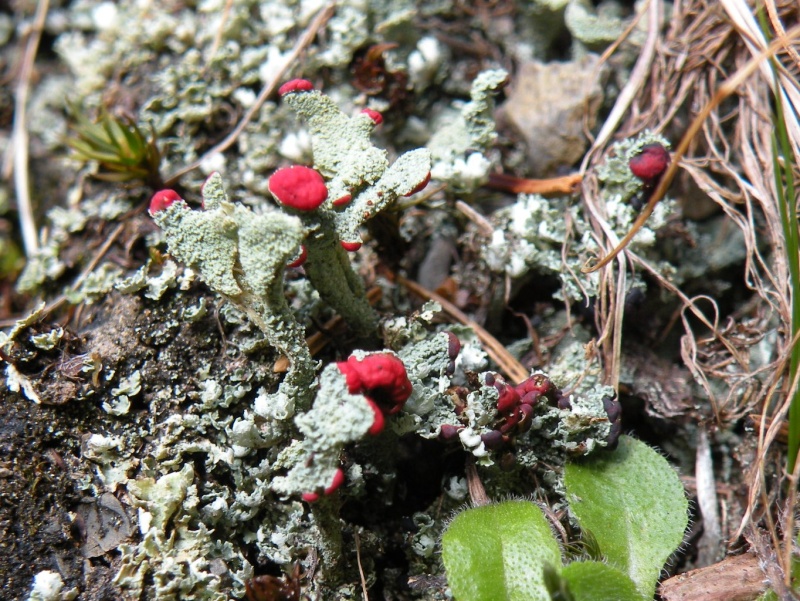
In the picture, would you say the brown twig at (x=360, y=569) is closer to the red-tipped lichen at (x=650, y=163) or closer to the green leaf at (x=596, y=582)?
the green leaf at (x=596, y=582)

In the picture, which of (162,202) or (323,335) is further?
(323,335)

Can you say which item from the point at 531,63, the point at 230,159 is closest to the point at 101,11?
the point at 230,159

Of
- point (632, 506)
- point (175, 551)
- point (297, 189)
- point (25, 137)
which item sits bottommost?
point (632, 506)

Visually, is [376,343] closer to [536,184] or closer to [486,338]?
[486,338]

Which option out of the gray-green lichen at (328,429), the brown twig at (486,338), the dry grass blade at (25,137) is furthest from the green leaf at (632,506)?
the dry grass blade at (25,137)

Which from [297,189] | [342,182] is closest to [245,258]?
[297,189]

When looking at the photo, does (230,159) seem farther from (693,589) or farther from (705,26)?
(693,589)
